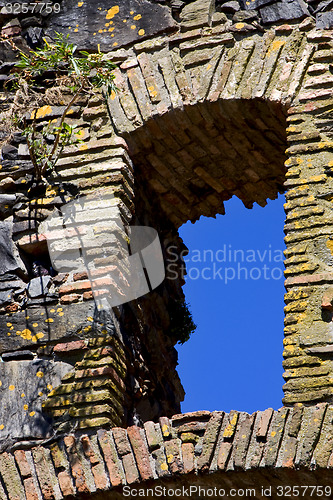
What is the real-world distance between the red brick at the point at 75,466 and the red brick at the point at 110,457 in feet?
0.43

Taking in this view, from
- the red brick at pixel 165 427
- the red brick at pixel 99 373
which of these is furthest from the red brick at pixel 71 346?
the red brick at pixel 165 427

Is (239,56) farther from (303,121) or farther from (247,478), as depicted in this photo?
(247,478)

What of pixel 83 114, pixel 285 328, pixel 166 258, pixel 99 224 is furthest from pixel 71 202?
pixel 285 328

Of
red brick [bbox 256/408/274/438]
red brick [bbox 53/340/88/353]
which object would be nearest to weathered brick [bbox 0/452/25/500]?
red brick [bbox 53/340/88/353]

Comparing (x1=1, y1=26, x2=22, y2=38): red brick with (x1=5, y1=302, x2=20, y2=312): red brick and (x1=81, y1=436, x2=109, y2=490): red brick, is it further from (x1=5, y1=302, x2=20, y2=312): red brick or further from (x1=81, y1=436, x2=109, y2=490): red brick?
(x1=81, y1=436, x2=109, y2=490): red brick

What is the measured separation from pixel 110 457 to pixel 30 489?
16.2 inches

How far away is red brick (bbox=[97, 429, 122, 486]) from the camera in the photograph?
4227mm

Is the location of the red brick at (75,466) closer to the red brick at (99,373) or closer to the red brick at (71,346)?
the red brick at (99,373)

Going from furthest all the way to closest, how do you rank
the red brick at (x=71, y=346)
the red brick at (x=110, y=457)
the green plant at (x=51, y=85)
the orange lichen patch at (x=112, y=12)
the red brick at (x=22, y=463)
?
1. the orange lichen patch at (x=112, y=12)
2. the green plant at (x=51, y=85)
3. the red brick at (x=71, y=346)
4. the red brick at (x=22, y=463)
5. the red brick at (x=110, y=457)

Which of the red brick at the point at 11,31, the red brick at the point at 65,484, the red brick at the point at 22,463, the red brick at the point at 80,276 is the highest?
the red brick at the point at 11,31

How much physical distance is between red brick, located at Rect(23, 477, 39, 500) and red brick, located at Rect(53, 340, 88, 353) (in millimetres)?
722

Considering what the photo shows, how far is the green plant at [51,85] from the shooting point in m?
5.32

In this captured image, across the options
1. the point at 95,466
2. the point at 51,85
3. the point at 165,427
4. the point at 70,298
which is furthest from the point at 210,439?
the point at 51,85

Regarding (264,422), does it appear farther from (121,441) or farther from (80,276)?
(80,276)
